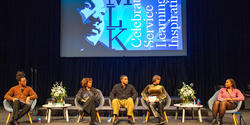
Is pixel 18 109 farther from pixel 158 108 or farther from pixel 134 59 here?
pixel 134 59

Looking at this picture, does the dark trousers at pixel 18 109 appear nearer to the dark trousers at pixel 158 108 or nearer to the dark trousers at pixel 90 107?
the dark trousers at pixel 90 107

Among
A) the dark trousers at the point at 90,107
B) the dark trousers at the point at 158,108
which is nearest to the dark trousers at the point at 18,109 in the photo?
the dark trousers at the point at 90,107

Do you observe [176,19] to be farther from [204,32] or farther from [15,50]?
[15,50]

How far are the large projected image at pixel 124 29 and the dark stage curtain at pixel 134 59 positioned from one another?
296mm

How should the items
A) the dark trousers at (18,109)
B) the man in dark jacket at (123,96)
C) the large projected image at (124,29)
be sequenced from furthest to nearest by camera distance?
the large projected image at (124,29), the man in dark jacket at (123,96), the dark trousers at (18,109)

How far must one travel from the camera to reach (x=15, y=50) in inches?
361

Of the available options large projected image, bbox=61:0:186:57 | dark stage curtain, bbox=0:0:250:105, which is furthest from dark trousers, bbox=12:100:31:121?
large projected image, bbox=61:0:186:57

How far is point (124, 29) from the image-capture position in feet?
28.3

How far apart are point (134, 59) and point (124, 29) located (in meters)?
0.99

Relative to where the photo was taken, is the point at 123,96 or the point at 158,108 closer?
the point at 158,108

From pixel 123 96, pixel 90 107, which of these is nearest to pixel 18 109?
pixel 90 107

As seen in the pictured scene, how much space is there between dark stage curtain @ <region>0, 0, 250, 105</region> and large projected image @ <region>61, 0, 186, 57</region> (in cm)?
30

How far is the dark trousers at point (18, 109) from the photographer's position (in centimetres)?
555

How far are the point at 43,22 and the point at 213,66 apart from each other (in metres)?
5.51
